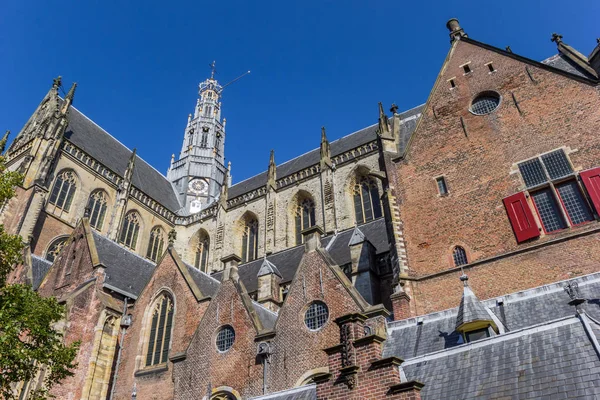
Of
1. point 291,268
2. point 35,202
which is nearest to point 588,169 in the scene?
point 291,268

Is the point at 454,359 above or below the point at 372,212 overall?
below

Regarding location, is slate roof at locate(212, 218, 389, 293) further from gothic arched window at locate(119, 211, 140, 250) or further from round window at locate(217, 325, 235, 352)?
gothic arched window at locate(119, 211, 140, 250)

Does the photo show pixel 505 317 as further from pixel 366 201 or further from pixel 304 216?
pixel 304 216

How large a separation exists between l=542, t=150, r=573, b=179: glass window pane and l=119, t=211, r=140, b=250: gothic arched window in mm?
26545

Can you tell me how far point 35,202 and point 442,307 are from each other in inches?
883

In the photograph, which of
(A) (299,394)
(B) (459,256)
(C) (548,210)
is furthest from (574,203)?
(A) (299,394)

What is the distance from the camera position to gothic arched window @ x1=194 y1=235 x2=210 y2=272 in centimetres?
3406

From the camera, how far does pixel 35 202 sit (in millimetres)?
25406

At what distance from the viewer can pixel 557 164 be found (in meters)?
14.7

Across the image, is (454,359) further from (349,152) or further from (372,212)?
(349,152)

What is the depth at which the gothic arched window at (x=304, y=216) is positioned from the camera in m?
29.3

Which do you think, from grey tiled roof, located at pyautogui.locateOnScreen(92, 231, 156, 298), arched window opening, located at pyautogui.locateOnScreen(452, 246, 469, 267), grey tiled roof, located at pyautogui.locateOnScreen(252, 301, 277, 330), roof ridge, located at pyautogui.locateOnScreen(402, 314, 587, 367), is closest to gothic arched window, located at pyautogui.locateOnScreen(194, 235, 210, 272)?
grey tiled roof, located at pyautogui.locateOnScreen(92, 231, 156, 298)

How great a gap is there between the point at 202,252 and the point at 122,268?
514 inches

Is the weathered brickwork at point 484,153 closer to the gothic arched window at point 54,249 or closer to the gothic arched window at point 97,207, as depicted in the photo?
the gothic arched window at point 54,249
